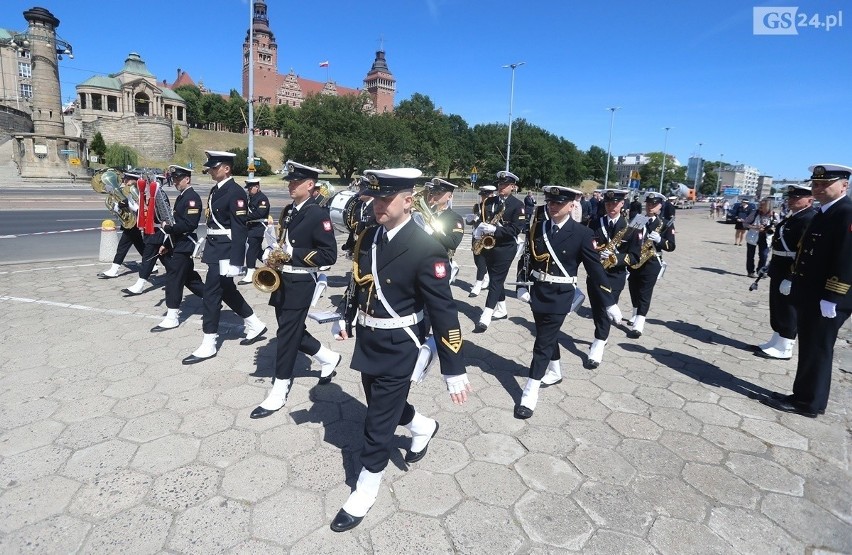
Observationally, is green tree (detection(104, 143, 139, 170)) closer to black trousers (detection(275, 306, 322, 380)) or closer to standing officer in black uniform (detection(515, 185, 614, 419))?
black trousers (detection(275, 306, 322, 380))

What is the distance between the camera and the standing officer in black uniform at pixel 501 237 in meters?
7.50

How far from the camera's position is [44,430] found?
161 inches

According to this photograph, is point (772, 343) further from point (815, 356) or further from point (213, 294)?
point (213, 294)

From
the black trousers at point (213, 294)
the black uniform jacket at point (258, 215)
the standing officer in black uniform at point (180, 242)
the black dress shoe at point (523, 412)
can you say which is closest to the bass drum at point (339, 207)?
the black uniform jacket at point (258, 215)

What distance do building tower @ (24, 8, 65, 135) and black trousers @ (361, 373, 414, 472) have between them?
64.3 m

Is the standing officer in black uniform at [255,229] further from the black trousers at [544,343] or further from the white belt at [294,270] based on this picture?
the black trousers at [544,343]

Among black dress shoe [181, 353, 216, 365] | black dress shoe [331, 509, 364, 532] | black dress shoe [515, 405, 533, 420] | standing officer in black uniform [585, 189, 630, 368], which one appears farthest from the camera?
standing officer in black uniform [585, 189, 630, 368]

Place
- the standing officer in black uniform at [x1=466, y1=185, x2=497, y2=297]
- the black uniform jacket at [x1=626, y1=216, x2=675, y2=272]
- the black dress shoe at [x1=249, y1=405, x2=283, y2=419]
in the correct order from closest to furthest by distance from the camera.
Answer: the black dress shoe at [x1=249, y1=405, x2=283, y2=419], the black uniform jacket at [x1=626, y1=216, x2=675, y2=272], the standing officer in black uniform at [x1=466, y1=185, x2=497, y2=297]

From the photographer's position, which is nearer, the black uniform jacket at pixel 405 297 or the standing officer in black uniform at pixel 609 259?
the black uniform jacket at pixel 405 297

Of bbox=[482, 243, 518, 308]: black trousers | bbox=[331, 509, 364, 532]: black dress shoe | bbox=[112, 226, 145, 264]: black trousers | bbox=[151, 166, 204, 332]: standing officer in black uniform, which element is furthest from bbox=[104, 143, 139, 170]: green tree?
bbox=[331, 509, 364, 532]: black dress shoe

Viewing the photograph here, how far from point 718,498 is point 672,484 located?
12.3 inches

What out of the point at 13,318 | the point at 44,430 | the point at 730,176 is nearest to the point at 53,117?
the point at 13,318

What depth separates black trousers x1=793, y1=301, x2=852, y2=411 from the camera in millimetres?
4758

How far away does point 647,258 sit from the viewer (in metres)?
7.25
